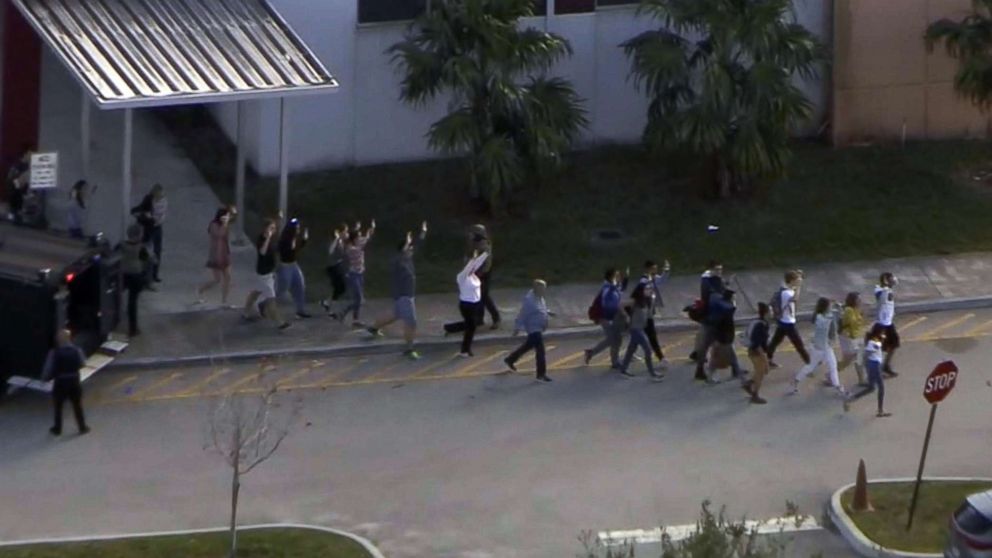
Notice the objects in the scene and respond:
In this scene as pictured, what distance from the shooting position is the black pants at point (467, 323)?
87.7ft

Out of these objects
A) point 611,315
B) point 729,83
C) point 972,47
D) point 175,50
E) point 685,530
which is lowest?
point 685,530

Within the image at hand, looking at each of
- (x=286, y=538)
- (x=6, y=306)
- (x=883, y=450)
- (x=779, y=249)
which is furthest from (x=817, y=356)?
(x=6, y=306)

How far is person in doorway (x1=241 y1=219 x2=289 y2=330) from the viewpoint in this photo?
27281 millimetres

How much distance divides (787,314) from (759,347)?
85 cm

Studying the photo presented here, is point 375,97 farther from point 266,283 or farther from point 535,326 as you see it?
point 535,326

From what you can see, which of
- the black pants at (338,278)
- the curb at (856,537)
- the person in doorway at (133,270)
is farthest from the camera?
the black pants at (338,278)

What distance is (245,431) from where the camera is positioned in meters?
22.8

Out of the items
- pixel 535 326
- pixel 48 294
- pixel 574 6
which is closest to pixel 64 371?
pixel 48 294

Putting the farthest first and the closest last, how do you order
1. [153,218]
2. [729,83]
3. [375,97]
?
[375,97], [729,83], [153,218]

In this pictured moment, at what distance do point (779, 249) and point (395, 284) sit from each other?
627 cm

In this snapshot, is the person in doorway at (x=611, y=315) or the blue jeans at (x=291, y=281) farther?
the blue jeans at (x=291, y=281)

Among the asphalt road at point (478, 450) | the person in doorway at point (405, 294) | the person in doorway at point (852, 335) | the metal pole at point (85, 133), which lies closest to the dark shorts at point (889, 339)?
the person in doorway at point (852, 335)

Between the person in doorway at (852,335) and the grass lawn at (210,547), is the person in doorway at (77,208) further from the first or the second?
the person in doorway at (852,335)

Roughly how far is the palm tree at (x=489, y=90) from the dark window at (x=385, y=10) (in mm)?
1428
